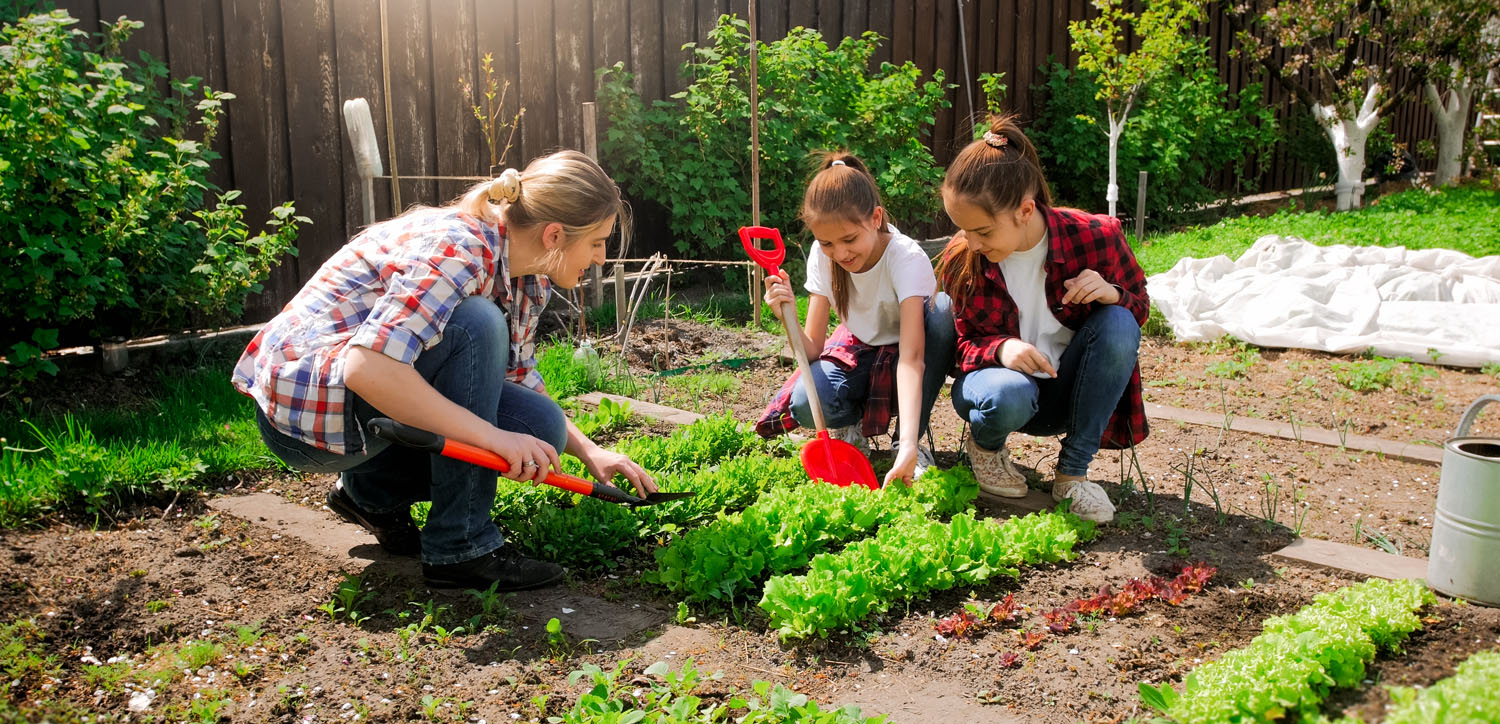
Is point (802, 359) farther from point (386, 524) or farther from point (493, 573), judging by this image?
point (386, 524)

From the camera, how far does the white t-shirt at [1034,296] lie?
3094 mm

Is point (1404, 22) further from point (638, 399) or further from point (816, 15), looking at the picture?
point (638, 399)

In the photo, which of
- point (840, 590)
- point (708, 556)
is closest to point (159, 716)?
point (708, 556)

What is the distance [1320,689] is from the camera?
188 centimetres

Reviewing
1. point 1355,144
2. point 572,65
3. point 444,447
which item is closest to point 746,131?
point 572,65

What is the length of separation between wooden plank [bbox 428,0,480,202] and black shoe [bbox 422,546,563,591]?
139 inches

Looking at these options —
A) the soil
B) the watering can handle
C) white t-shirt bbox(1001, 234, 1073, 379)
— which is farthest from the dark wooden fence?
the watering can handle

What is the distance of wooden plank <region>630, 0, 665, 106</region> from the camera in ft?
21.2

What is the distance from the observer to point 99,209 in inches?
152

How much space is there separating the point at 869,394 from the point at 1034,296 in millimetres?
590

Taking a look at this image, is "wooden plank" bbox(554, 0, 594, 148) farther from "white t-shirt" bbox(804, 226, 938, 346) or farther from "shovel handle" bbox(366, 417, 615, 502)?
"shovel handle" bbox(366, 417, 615, 502)

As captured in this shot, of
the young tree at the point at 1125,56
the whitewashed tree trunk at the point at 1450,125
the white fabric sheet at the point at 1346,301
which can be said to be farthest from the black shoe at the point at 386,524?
the whitewashed tree trunk at the point at 1450,125

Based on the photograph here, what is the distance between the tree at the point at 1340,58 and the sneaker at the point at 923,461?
9.07 meters

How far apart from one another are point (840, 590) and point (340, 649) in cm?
104
